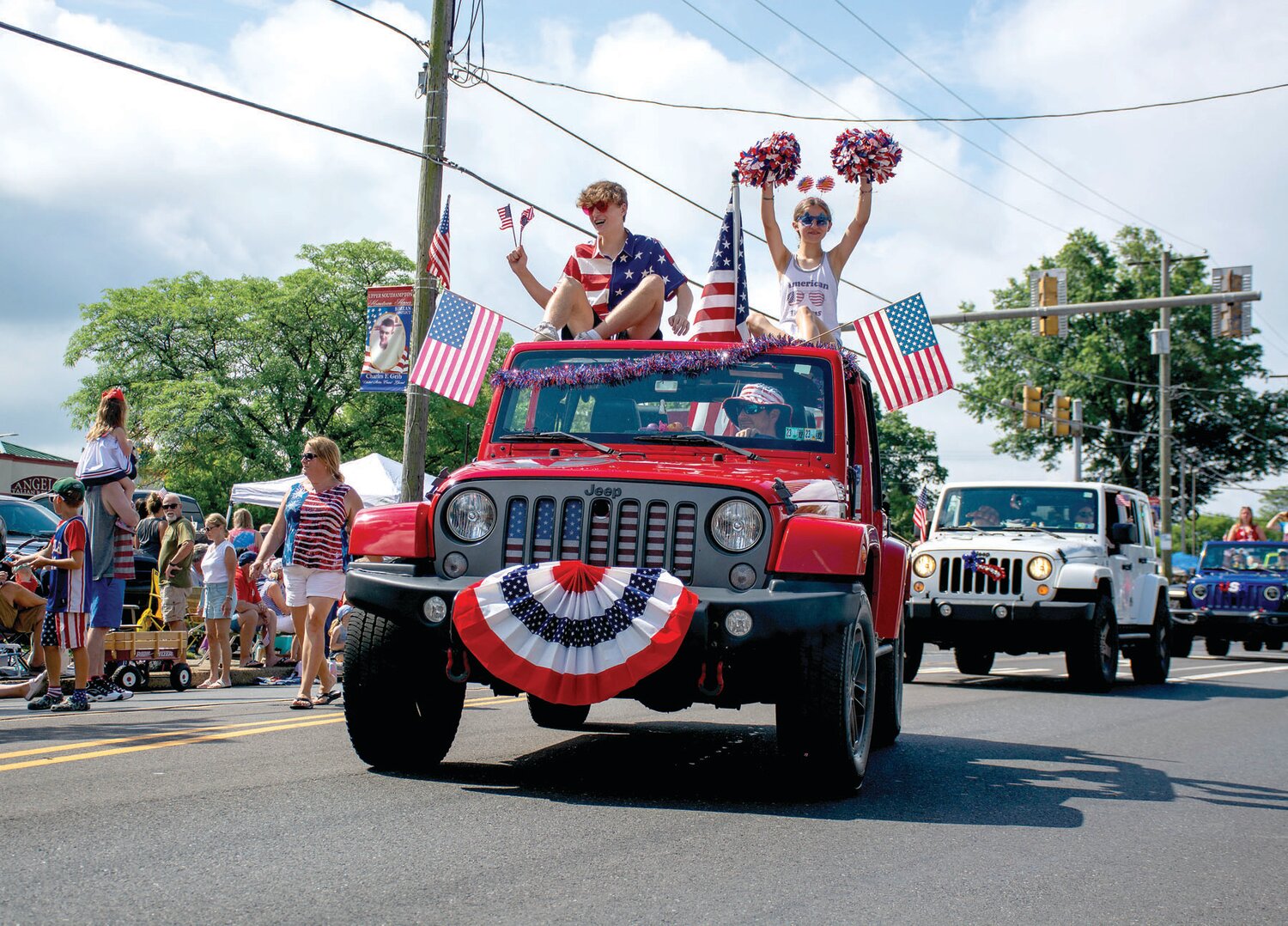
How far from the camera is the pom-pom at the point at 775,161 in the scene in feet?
30.2

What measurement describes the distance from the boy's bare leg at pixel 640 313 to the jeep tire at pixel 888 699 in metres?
2.43

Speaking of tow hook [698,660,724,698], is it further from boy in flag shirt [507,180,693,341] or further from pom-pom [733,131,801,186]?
pom-pom [733,131,801,186]

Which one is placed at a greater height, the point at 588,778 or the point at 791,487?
the point at 791,487

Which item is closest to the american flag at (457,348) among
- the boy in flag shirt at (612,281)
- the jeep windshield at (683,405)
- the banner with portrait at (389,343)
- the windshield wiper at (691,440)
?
the boy in flag shirt at (612,281)

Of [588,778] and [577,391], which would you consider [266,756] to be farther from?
[577,391]

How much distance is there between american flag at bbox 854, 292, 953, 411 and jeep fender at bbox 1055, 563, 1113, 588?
200 inches

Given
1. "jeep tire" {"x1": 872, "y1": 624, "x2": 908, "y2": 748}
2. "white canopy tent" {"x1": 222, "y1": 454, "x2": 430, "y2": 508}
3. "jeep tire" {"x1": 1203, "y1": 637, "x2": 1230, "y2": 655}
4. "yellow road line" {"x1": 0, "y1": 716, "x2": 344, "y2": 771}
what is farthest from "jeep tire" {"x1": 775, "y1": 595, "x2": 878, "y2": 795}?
"jeep tire" {"x1": 1203, "y1": 637, "x2": 1230, "y2": 655}

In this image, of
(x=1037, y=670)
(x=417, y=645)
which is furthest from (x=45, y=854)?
(x=1037, y=670)

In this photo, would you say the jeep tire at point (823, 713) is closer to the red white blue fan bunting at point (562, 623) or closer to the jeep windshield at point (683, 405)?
the red white blue fan bunting at point (562, 623)

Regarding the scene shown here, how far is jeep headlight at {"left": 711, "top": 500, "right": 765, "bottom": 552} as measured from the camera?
582 cm

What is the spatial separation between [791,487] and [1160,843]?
2.17 meters

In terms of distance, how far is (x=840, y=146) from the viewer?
9562 mm

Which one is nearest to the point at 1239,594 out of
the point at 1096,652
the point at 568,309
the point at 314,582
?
the point at 1096,652

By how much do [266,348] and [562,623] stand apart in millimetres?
50903
